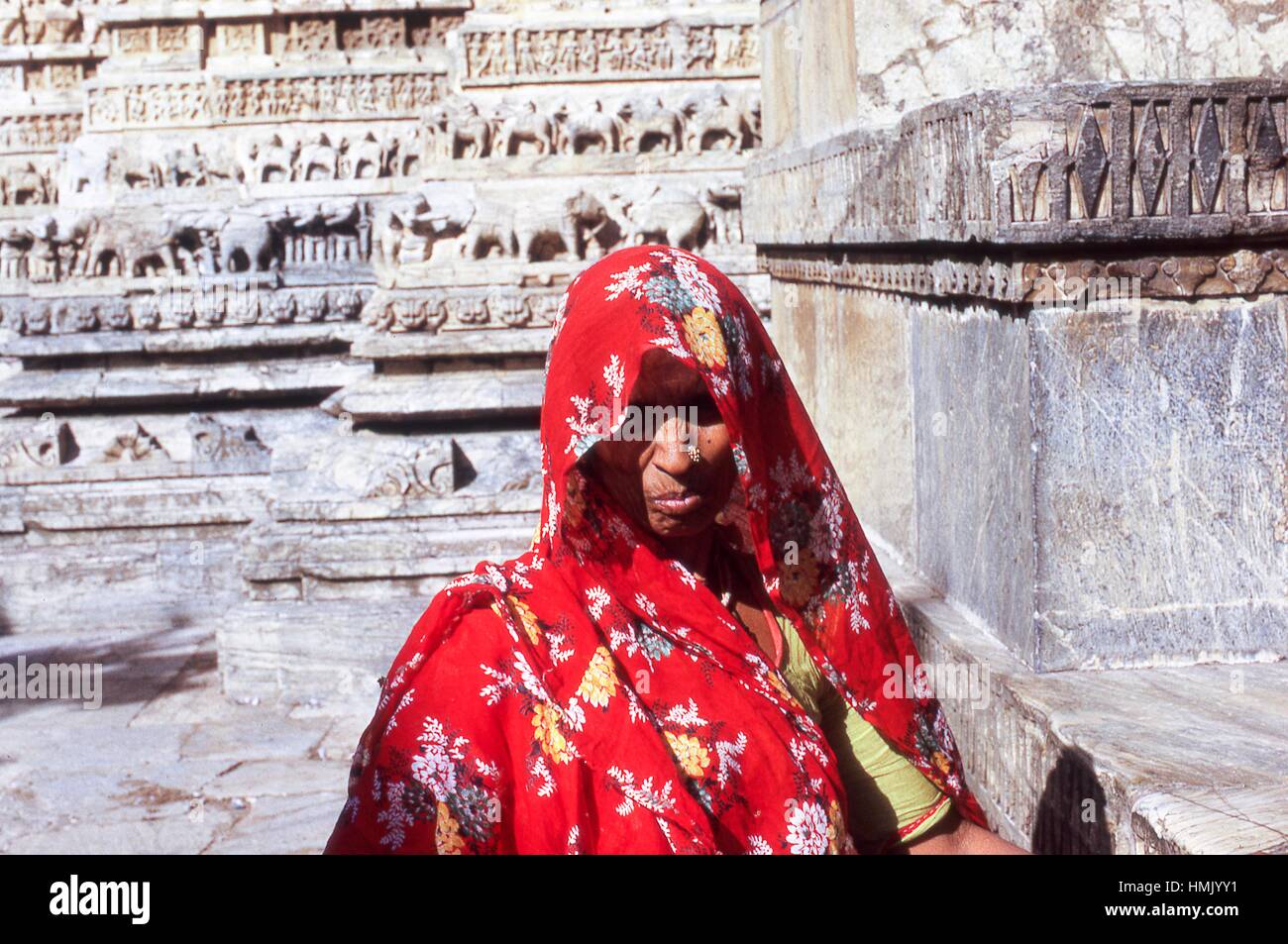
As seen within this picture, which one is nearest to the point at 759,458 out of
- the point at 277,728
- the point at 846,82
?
the point at 846,82

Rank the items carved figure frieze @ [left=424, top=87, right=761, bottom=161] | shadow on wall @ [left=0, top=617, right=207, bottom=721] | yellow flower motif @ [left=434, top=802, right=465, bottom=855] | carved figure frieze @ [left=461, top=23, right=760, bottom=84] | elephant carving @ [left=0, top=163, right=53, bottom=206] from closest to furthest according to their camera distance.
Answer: yellow flower motif @ [left=434, top=802, right=465, bottom=855]
shadow on wall @ [left=0, top=617, right=207, bottom=721]
carved figure frieze @ [left=424, top=87, right=761, bottom=161]
carved figure frieze @ [left=461, top=23, right=760, bottom=84]
elephant carving @ [left=0, top=163, right=53, bottom=206]

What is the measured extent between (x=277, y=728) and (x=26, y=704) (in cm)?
105

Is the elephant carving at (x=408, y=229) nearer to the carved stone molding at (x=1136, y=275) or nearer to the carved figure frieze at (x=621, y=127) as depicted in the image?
the carved figure frieze at (x=621, y=127)

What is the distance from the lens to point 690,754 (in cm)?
171

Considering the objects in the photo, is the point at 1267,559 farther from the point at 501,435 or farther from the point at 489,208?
the point at 489,208

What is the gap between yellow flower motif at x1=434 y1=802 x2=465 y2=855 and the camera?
5.11ft

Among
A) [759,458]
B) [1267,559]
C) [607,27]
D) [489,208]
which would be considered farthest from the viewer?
[607,27]

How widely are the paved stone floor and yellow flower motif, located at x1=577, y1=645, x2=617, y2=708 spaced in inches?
105

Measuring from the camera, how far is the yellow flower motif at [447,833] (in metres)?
1.56

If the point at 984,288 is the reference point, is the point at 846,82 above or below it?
above

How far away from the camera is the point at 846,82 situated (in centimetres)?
327

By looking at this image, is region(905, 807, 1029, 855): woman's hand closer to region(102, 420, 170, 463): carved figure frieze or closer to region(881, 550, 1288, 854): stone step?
region(881, 550, 1288, 854): stone step

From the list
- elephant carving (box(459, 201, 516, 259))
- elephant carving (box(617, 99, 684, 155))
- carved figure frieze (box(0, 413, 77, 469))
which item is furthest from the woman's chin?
elephant carving (box(617, 99, 684, 155))

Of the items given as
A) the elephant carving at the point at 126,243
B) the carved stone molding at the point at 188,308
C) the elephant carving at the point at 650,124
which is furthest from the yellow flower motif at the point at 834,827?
the elephant carving at the point at 126,243
